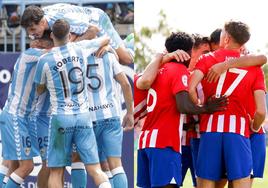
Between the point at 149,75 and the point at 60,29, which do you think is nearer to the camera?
the point at 149,75

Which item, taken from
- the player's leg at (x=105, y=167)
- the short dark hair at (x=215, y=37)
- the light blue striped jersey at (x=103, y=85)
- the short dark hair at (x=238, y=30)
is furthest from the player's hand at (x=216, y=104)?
the player's leg at (x=105, y=167)

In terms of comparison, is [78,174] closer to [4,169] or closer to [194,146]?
[4,169]

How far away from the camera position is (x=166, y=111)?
255 inches

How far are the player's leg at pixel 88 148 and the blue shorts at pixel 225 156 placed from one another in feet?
2.89

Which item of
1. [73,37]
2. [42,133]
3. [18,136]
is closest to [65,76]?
[73,37]

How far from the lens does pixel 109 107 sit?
7.51 metres

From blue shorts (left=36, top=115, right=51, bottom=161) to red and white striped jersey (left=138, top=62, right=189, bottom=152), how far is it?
1192 millimetres

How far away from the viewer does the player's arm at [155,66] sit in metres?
6.51

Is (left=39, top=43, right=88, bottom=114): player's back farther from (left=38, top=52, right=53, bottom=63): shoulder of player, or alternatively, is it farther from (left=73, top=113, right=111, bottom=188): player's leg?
(left=73, top=113, right=111, bottom=188): player's leg

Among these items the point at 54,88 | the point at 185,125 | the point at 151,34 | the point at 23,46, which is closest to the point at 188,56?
the point at 185,125

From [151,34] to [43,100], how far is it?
35.8 m

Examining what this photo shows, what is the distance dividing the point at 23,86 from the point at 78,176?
0.92 meters

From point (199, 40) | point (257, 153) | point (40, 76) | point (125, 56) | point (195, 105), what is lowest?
point (257, 153)

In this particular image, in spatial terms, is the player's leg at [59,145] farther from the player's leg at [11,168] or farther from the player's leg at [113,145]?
the player's leg at [11,168]
